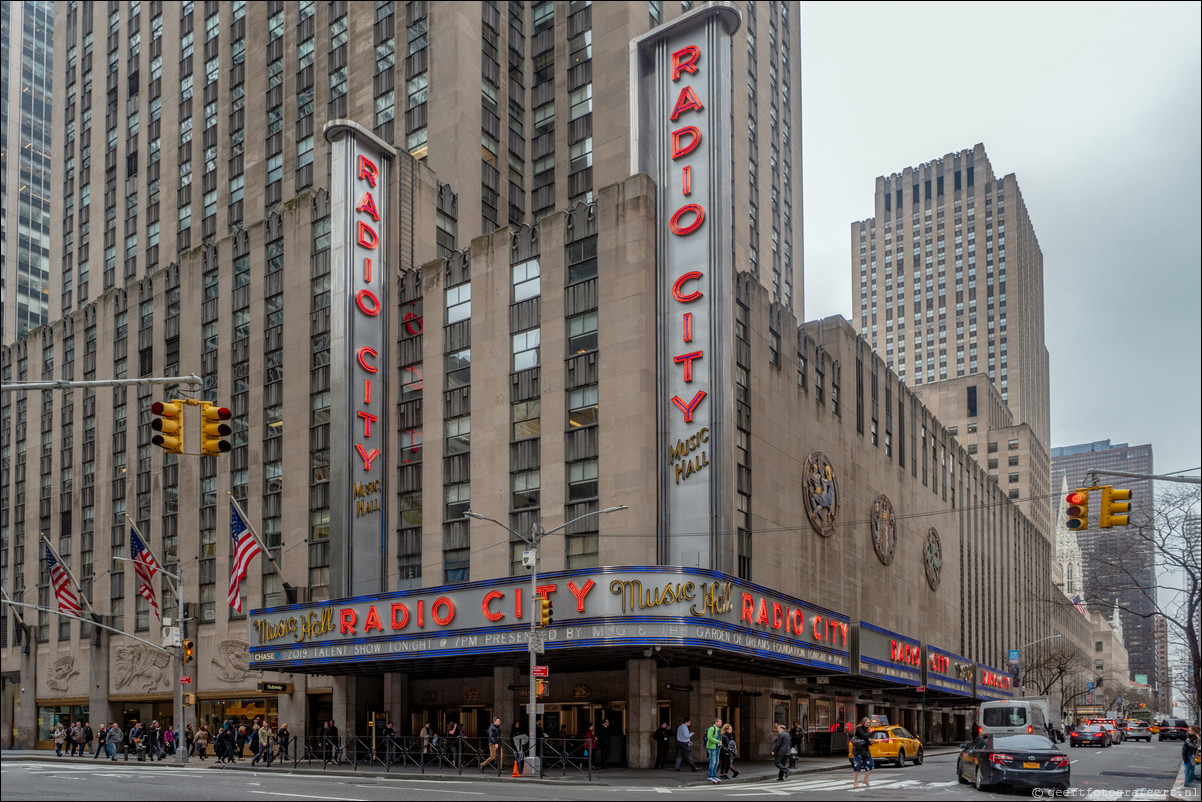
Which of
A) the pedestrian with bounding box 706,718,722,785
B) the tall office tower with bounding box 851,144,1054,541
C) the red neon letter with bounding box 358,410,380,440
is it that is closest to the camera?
the pedestrian with bounding box 706,718,722,785

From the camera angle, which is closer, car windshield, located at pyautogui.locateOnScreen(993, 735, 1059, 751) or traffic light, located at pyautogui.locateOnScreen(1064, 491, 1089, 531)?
traffic light, located at pyautogui.locateOnScreen(1064, 491, 1089, 531)

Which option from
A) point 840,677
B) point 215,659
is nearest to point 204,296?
point 215,659

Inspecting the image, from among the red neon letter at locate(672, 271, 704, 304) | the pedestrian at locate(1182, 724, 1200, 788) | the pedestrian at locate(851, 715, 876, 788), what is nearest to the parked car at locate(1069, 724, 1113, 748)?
the pedestrian at locate(1182, 724, 1200, 788)

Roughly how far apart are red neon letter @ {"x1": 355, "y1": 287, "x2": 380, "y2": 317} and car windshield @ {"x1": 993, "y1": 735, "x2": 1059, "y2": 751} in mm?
35796

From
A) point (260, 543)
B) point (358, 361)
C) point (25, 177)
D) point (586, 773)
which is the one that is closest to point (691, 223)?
point (358, 361)

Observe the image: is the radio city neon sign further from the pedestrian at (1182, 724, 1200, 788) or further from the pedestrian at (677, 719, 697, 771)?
the pedestrian at (1182, 724, 1200, 788)

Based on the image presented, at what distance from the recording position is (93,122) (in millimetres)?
87750

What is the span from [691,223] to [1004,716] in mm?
22465

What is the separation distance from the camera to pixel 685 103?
4666 centimetres

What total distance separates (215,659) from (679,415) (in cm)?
3126

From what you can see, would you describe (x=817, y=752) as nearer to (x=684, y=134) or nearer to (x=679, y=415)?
(x=679, y=415)

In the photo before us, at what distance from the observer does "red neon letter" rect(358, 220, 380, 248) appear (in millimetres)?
55031

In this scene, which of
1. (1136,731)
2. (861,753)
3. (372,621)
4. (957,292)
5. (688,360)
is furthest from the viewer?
(957,292)

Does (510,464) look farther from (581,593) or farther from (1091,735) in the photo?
(1091,735)
